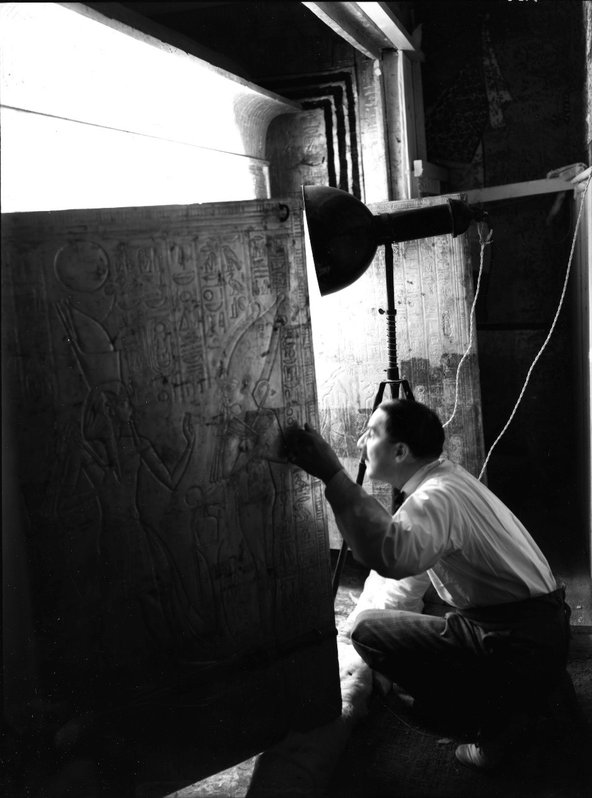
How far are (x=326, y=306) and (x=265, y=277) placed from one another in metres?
1.41

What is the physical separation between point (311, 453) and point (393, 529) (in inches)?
12.0

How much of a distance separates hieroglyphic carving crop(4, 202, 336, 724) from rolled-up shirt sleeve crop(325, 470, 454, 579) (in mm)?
264

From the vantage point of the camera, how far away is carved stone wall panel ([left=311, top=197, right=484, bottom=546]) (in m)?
2.99

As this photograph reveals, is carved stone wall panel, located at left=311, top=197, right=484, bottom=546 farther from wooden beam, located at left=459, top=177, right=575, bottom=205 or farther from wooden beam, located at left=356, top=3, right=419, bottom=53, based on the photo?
wooden beam, located at left=356, top=3, right=419, bottom=53

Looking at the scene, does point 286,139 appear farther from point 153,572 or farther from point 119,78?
point 153,572

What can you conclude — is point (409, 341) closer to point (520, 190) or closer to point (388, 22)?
point (520, 190)

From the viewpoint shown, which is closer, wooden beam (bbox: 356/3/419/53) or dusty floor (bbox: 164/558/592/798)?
dusty floor (bbox: 164/558/592/798)

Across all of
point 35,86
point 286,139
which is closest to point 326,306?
point 286,139

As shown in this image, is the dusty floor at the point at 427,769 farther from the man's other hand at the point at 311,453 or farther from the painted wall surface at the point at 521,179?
the painted wall surface at the point at 521,179

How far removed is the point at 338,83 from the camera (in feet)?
10.9

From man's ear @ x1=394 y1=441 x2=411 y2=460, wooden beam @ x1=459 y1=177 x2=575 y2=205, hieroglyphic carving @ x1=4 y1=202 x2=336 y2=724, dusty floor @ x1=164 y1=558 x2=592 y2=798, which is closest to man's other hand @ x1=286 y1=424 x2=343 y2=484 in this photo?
hieroglyphic carving @ x1=4 y1=202 x2=336 y2=724

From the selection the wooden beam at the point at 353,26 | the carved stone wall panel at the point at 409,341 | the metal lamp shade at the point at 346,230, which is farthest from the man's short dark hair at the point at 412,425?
the wooden beam at the point at 353,26

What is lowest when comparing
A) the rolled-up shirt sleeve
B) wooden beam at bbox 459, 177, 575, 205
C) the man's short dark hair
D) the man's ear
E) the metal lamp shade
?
the rolled-up shirt sleeve

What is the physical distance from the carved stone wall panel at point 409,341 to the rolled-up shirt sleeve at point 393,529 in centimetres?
133
